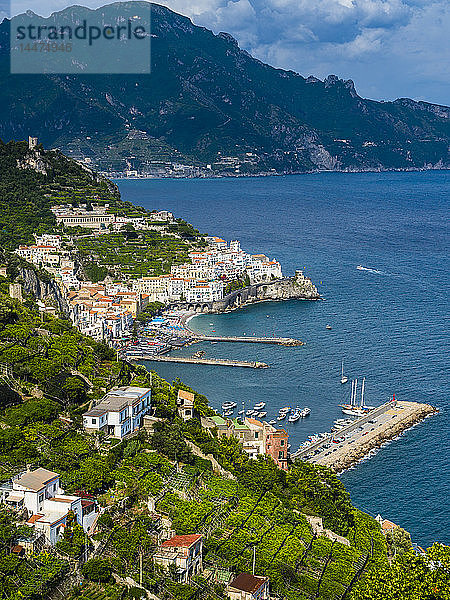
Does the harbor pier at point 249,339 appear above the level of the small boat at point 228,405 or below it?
above

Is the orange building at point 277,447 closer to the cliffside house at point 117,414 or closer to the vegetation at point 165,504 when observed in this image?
the vegetation at point 165,504

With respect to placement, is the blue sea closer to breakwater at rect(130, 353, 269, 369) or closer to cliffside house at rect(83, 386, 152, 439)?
breakwater at rect(130, 353, 269, 369)

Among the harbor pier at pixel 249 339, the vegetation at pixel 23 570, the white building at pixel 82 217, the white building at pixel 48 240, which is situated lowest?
the harbor pier at pixel 249 339

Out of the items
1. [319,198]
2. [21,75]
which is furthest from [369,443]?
[21,75]

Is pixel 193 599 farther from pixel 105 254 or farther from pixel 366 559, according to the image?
pixel 105 254

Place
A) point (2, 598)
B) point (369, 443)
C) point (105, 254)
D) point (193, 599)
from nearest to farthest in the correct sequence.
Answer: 1. point (2, 598)
2. point (193, 599)
3. point (369, 443)
4. point (105, 254)

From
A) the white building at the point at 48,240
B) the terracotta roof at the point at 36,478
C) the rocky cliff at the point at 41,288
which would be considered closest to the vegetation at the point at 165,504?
the terracotta roof at the point at 36,478

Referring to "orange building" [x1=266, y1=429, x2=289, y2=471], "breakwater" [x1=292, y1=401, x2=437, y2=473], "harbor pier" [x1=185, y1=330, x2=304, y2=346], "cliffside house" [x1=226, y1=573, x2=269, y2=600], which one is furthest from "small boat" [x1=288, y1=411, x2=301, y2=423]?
"cliffside house" [x1=226, y1=573, x2=269, y2=600]
